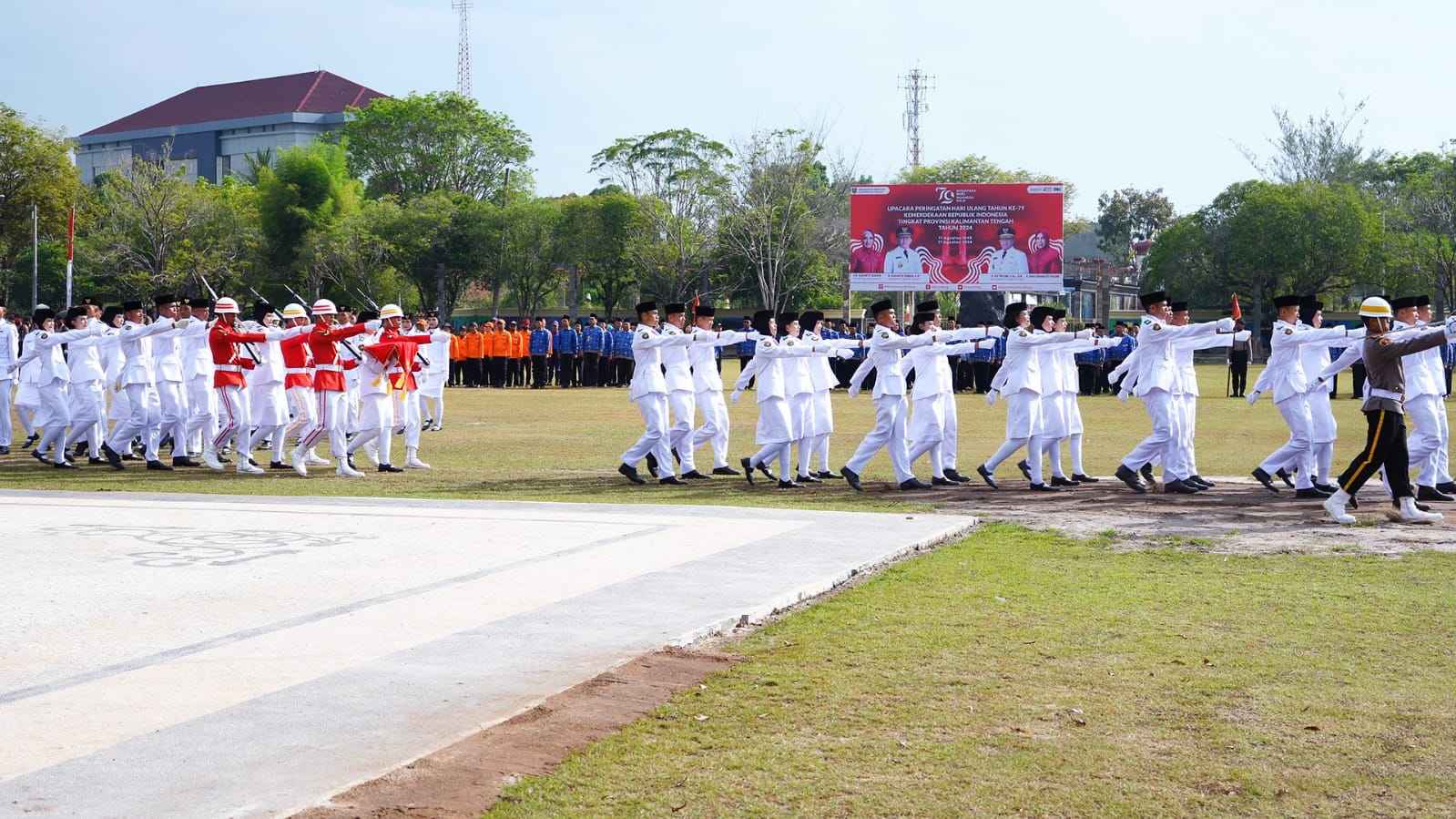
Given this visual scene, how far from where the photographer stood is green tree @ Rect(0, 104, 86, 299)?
155 ft

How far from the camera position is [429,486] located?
14.3m

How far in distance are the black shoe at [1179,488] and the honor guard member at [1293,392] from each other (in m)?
0.66

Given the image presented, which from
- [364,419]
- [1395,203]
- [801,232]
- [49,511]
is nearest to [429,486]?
[364,419]

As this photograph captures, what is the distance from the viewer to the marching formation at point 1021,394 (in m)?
13.5

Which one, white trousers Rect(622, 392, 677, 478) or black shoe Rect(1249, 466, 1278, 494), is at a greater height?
white trousers Rect(622, 392, 677, 478)

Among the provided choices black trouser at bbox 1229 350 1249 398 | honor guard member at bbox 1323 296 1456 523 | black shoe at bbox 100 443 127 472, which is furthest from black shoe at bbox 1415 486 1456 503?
black trouser at bbox 1229 350 1249 398

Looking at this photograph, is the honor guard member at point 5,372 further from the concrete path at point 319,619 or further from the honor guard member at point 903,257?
the honor guard member at point 903,257

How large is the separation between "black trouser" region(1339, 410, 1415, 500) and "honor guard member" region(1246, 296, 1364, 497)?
196cm

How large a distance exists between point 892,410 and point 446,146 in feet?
199

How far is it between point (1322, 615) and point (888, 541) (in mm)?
3125

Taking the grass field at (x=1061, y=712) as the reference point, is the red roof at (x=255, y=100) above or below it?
above

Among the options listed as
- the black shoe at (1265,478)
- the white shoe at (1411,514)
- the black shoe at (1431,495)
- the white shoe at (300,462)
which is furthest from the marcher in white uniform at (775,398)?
the black shoe at (1431,495)

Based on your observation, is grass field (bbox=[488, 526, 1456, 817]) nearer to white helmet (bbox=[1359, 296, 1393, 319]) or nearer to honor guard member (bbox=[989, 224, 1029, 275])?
white helmet (bbox=[1359, 296, 1393, 319])

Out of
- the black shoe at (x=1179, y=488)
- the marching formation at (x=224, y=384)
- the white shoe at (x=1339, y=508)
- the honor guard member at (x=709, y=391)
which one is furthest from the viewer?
the marching formation at (x=224, y=384)
